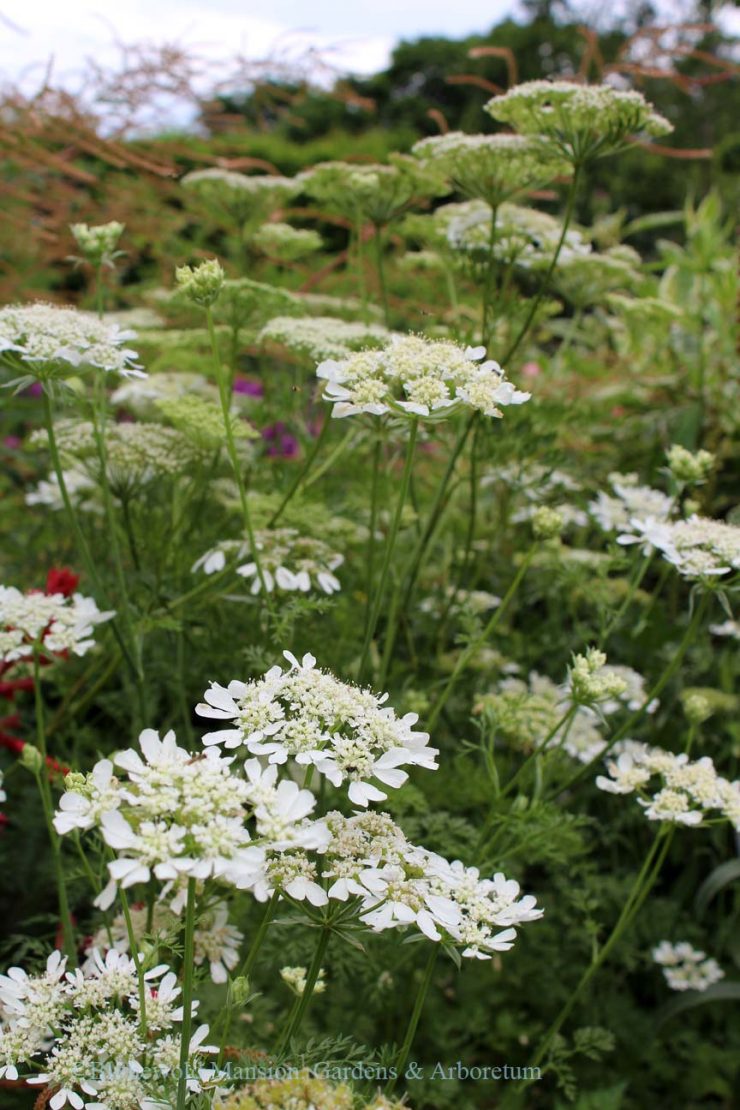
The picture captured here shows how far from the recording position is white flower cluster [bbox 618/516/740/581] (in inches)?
59.3

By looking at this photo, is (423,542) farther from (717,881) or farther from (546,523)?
(717,881)

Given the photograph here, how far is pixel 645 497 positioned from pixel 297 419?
0.80m

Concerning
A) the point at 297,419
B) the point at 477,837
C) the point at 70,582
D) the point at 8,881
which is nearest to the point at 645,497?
the point at 297,419

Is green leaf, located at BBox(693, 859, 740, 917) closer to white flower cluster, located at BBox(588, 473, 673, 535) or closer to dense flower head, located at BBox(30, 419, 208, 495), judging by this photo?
white flower cluster, located at BBox(588, 473, 673, 535)

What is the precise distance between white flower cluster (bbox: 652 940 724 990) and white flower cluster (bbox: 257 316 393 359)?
1.44 metres

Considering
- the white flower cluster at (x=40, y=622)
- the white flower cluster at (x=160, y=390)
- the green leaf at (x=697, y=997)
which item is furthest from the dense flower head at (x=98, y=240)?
the green leaf at (x=697, y=997)

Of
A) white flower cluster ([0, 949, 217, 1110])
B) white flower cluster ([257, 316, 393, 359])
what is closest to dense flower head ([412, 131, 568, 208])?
white flower cluster ([257, 316, 393, 359])

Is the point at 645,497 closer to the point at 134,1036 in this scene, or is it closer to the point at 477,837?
the point at 477,837

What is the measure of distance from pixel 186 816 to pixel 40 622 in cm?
68

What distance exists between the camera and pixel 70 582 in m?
1.83

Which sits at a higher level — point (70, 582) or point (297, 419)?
point (297, 419)

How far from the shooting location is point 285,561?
5.58 feet

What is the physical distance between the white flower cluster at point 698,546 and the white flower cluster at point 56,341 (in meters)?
0.88

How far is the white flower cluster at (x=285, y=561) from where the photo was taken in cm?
163
